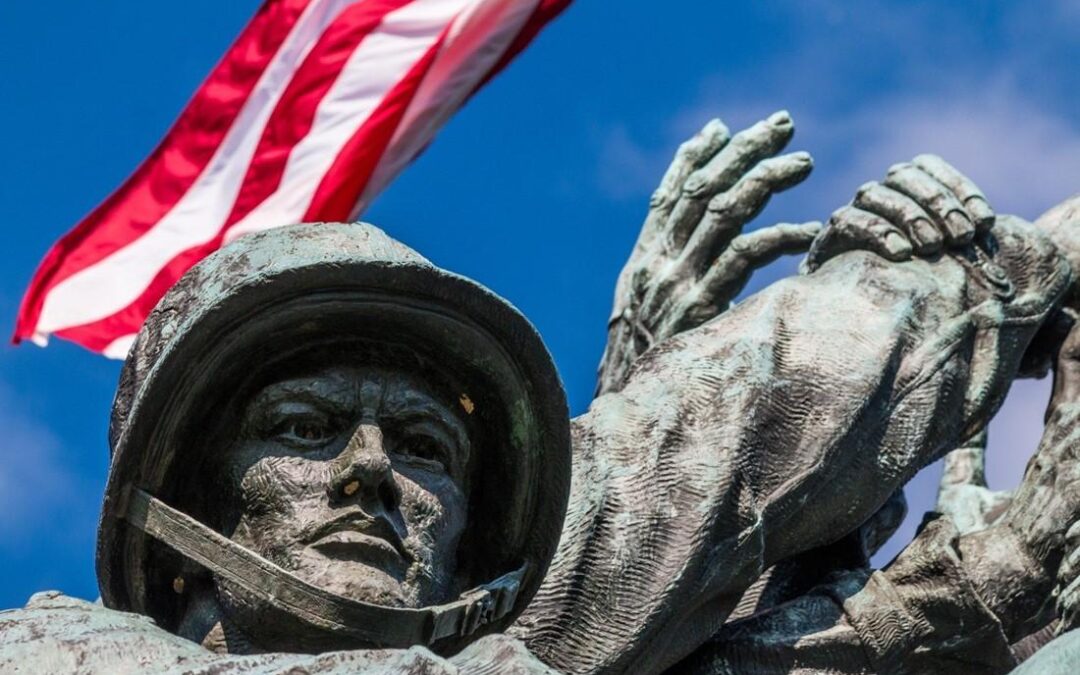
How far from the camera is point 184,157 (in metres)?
15.2

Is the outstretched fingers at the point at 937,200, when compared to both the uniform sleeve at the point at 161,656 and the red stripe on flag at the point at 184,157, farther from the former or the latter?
the red stripe on flag at the point at 184,157

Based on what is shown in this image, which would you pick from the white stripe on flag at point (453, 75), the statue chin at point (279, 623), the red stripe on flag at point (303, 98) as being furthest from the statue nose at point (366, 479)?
the red stripe on flag at point (303, 98)

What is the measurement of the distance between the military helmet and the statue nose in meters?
0.26

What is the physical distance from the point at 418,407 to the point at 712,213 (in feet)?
10.4

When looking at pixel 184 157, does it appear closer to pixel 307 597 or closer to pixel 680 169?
pixel 680 169

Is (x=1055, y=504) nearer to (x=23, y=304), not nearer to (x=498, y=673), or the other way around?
(x=498, y=673)

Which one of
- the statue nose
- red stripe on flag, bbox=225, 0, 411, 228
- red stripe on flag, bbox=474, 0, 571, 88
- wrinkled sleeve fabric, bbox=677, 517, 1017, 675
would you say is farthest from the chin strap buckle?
red stripe on flag, bbox=474, 0, 571, 88

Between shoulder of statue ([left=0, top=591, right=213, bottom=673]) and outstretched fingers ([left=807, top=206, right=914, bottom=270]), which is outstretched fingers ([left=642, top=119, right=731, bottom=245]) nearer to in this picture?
outstretched fingers ([left=807, top=206, right=914, bottom=270])

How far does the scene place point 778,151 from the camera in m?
11.0

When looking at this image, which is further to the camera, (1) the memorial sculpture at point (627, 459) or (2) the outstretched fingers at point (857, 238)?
(2) the outstretched fingers at point (857, 238)

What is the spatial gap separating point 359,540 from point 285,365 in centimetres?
60

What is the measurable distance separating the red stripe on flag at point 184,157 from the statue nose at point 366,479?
7.73m

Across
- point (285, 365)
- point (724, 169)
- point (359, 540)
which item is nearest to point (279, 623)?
point (359, 540)

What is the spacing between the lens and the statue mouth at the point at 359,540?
23.9ft
